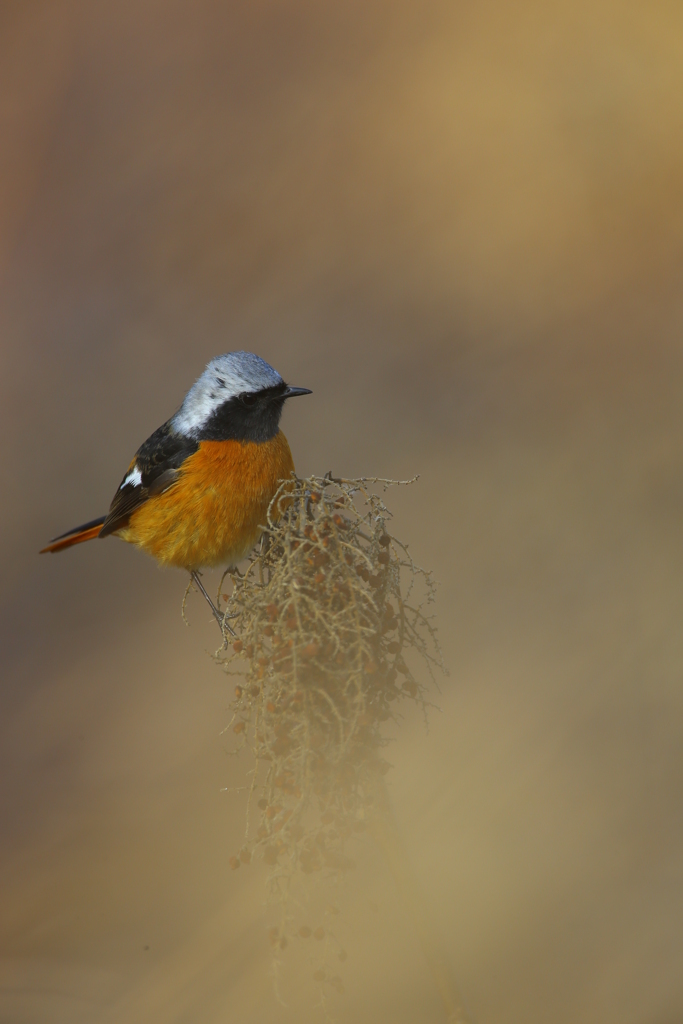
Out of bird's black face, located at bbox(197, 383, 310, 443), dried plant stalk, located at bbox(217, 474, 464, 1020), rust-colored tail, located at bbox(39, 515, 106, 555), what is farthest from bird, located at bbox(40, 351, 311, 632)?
dried plant stalk, located at bbox(217, 474, 464, 1020)

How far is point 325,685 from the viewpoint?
1.01 meters

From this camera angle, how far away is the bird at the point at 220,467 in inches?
59.7

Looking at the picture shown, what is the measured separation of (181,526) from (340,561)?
0.73 m

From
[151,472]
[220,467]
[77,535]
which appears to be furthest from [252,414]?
[77,535]

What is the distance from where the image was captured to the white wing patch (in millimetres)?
1801

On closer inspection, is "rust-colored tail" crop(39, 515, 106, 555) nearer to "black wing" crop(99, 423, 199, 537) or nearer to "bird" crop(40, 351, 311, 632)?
"black wing" crop(99, 423, 199, 537)

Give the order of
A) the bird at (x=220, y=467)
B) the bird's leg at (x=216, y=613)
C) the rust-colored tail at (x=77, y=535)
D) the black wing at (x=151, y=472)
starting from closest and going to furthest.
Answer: the bird's leg at (x=216, y=613) → the bird at (x=220, y=467) → the black wing at (x=151, y=472) → the rust-colored tail at (x=77, y=535)

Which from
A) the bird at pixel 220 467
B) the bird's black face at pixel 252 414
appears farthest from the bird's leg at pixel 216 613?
the bird's black face at pixel 252 414

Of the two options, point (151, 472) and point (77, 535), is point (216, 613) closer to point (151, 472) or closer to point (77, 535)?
point (151, 472)

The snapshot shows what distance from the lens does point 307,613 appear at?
988 millimetres

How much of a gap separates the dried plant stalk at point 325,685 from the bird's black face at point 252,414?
521mm

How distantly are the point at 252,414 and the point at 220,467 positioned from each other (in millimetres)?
135

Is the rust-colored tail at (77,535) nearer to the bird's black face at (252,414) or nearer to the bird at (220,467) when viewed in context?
the bird at (220,467)

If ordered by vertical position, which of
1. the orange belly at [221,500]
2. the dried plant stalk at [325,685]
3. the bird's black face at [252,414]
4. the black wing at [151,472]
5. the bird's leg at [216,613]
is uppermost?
the black wing at [151,472]
